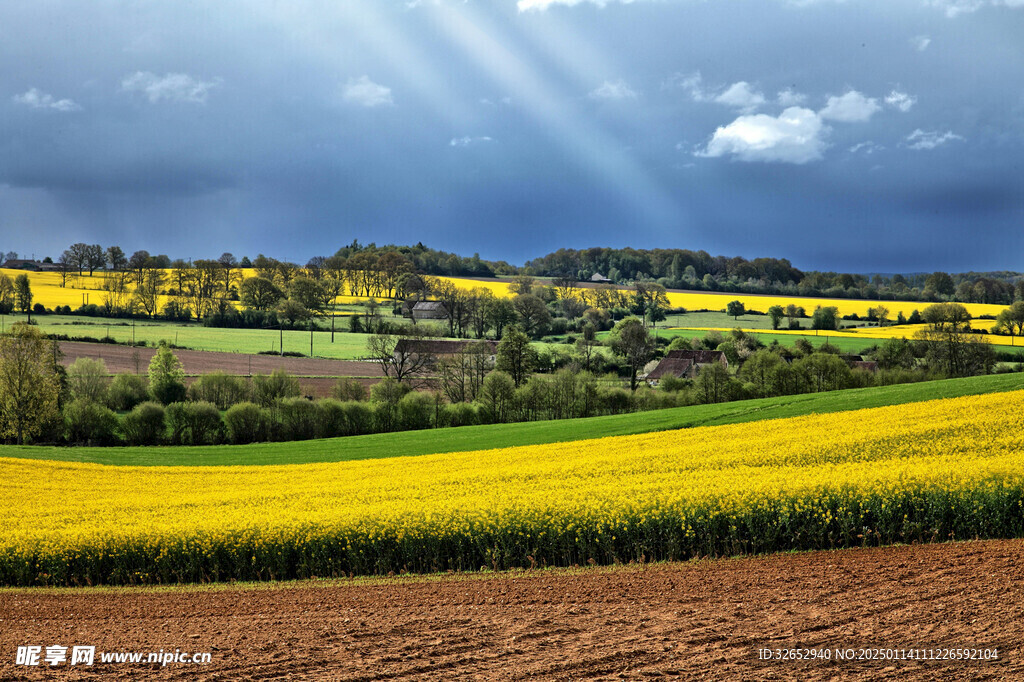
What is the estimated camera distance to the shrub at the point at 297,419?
4716 cm

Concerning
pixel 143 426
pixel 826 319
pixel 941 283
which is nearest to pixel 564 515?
pixel 143 426

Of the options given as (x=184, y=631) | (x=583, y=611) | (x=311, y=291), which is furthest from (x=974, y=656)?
(x=311, y=291)

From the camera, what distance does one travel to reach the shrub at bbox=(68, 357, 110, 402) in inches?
1937

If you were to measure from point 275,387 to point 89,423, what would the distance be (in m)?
12.2

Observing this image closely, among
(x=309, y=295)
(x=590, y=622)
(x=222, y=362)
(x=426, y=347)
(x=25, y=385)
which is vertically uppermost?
(x=309, y=295)

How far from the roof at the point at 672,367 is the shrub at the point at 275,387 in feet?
107

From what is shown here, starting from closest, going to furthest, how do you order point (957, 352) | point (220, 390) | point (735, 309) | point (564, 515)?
1. point (564, 515)
2. point (220, 390)
3. point (957, 352)
4. point (735, 309)

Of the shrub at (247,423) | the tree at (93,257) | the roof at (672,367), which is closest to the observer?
the shrub at (247,423)

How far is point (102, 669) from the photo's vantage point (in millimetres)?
9797

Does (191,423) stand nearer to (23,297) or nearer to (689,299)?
(23,297)

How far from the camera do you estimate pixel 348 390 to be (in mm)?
53250

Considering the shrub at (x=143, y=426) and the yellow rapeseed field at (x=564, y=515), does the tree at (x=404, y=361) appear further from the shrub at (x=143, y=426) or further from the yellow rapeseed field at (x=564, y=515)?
the yellow rapeseed field at (x=564, y=515)

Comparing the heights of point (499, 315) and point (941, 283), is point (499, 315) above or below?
below

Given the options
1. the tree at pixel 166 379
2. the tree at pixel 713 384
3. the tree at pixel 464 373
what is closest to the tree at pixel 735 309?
the tree at pixel 713 384
